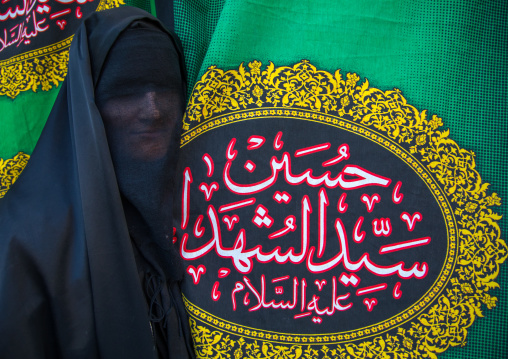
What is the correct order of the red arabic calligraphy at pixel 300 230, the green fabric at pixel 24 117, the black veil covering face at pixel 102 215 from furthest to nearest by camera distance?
the green fabric at pixel 24 117
the red arabic calligraphy at pixel 300 230
the black veil covering face at pixel 102 215

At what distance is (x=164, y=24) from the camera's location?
1021 mm

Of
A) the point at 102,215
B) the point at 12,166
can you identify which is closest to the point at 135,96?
the point at 102,215

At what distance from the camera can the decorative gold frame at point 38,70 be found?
1045 mm

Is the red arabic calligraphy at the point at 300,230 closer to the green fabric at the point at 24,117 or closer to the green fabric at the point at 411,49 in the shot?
the green fabric at the point at 411,49

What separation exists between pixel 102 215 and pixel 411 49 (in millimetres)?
762

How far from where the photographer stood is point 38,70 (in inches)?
41.2

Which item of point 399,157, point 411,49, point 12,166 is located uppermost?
point 411,49

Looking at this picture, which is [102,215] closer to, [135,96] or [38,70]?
[135,96]

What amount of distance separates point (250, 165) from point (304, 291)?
0.30 meters

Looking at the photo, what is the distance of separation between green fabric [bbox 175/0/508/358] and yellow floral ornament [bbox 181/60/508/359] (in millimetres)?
28

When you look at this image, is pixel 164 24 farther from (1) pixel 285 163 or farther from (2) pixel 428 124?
(2) pixel 428 124

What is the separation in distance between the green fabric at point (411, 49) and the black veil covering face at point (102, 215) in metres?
0.17

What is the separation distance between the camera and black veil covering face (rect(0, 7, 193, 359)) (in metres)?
0.80

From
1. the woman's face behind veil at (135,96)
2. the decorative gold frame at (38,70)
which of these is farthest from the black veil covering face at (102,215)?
the decorative gold frame at (38,70)
